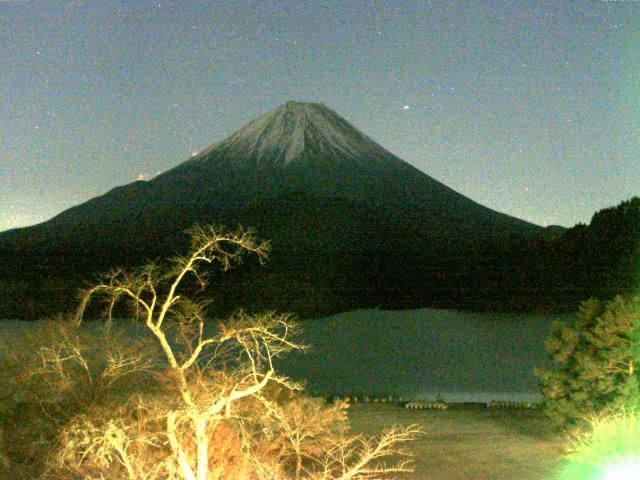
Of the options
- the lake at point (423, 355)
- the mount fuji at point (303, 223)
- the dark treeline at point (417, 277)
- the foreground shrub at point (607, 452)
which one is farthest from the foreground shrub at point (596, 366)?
the mount fuji at point (303, 223)

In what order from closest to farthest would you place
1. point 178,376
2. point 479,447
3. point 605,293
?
point 178,376
point 479,447
point 605,293

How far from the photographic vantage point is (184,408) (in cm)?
476

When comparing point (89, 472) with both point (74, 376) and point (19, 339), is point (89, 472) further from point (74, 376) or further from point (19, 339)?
point (19, 339)

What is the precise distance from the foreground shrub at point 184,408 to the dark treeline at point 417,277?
15.1 metres

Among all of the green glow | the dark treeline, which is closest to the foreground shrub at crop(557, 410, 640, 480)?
the green glow

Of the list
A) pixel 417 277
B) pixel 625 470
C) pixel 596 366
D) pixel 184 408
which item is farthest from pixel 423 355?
pixel 184 408

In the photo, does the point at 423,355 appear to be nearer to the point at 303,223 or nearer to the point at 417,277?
the point at 417,277

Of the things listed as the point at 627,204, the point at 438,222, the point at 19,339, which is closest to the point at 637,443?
the point at 19,339

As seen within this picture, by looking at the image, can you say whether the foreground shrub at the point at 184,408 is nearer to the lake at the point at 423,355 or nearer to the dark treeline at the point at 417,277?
the lake at the point at 423,355

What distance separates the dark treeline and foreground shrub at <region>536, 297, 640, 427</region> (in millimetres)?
14215

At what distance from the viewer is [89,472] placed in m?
6.36

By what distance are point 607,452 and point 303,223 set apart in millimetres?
37130

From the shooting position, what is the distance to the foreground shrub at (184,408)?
16.2ft

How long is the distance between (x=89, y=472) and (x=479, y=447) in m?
5.09
